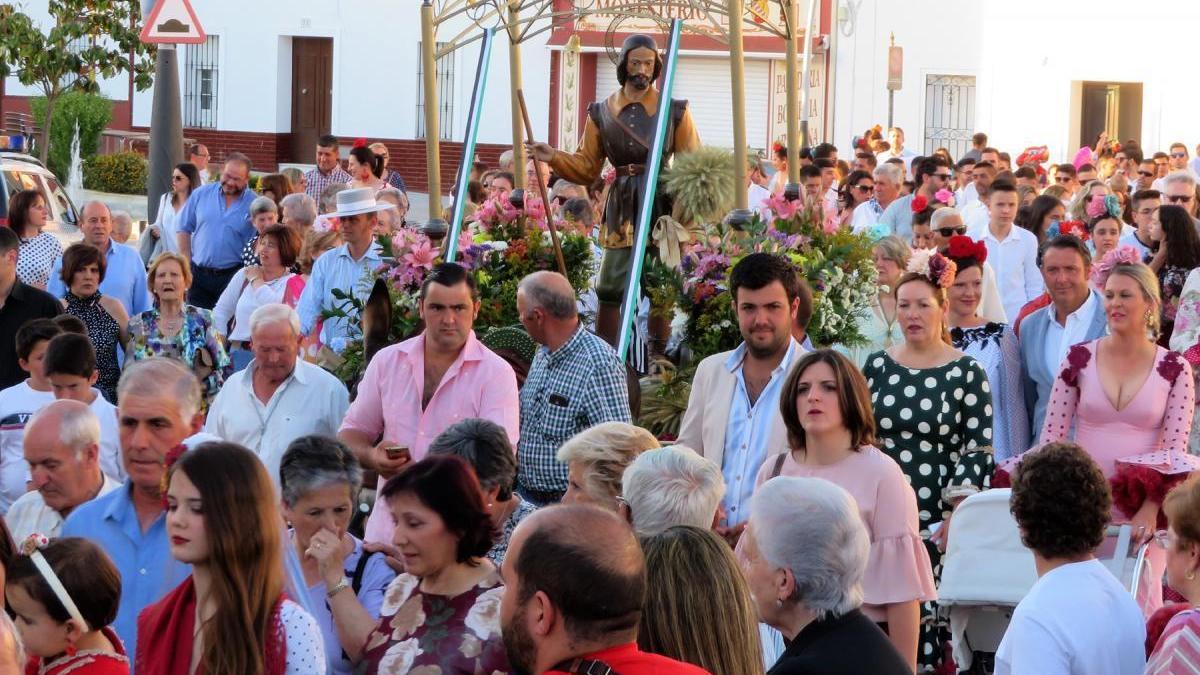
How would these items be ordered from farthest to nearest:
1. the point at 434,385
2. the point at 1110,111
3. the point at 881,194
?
the point at 1110,111 → the point at 881,194 → the point at 434,385

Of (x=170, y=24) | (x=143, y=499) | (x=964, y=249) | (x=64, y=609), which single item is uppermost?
(x=170, y=24)

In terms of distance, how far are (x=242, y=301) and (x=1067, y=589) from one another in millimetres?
7352

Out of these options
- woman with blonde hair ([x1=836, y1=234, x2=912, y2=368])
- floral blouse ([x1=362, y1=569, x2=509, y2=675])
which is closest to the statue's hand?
woman with blonde hair ([x1=836, y1=234, x2=912, y2=368])

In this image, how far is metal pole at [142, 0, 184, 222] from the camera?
15.1 m

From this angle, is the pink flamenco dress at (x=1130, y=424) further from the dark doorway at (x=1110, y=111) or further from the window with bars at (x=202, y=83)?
the window with bars at (x=202, y=83)

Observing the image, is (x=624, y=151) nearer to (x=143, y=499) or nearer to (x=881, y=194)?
(x=143, y=499)

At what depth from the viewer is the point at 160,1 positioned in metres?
13.8

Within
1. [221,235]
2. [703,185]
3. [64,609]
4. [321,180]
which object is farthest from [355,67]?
[64,609]

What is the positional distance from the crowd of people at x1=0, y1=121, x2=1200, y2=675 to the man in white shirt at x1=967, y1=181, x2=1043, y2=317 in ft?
5.26

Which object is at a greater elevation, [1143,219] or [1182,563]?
[1143,219]

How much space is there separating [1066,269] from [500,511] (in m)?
4.14

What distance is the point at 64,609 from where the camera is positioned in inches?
174

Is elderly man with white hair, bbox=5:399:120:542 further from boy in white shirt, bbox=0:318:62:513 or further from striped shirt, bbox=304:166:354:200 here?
striped shirt, bbox=304:166:354:200

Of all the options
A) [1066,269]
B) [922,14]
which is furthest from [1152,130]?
[1066,269]
